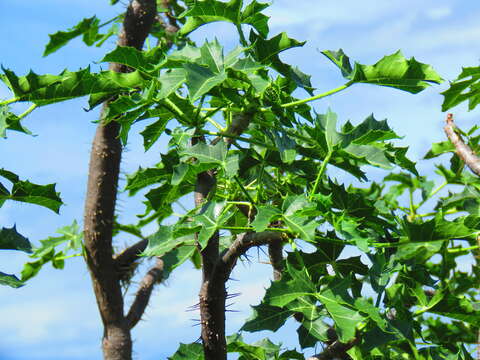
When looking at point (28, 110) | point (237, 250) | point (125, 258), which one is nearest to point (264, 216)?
point (237, 250)

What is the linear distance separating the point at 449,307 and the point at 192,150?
671 millimetres

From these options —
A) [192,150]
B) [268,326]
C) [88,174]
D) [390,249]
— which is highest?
[88,174]

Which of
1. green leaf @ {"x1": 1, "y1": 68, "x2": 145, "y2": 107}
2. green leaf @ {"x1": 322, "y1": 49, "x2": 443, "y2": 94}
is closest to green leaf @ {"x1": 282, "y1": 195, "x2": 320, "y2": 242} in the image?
green leaf @ {"x1": 322, "y1": 49, "x2": 443, "y2": 94}

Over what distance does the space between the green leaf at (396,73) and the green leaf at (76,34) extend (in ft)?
4.86

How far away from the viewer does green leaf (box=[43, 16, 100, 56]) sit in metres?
2.38

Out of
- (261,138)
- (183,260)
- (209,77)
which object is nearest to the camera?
(209,77)

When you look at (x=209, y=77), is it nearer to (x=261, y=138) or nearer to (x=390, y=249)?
(x=261, y=138)

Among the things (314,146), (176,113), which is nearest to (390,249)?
(314,146)

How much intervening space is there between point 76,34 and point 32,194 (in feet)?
4.08

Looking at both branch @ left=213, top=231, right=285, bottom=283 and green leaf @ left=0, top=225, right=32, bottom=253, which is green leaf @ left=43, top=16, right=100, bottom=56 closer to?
green leaf @ left=0, top=225, right=32, bottom=253

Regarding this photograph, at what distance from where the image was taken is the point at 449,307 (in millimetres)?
1363

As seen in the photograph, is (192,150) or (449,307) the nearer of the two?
(192,150)

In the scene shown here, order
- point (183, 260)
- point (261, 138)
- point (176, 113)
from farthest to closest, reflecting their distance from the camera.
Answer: point (261, 138) → point (183, 260) → point (176, 113)

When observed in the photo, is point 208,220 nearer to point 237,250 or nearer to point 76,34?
point 237,250
